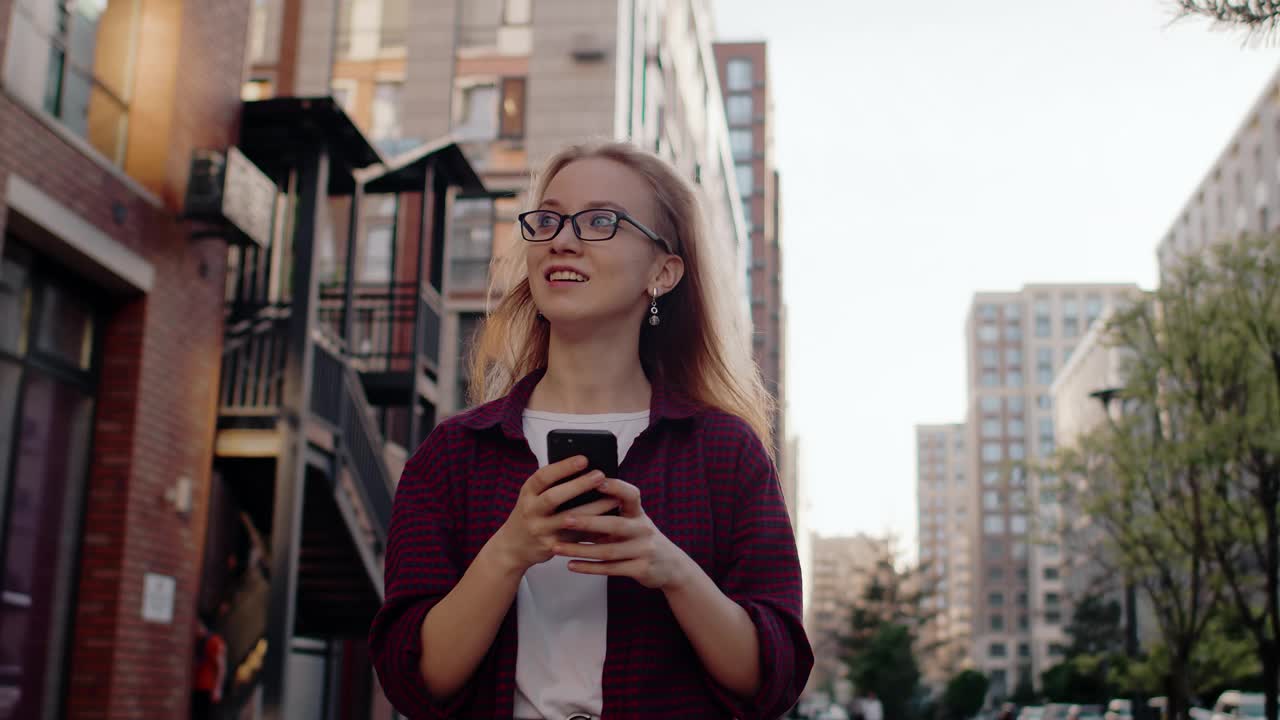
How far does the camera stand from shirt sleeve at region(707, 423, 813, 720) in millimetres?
2123

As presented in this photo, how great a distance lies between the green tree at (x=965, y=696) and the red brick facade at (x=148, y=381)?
95.8 metres

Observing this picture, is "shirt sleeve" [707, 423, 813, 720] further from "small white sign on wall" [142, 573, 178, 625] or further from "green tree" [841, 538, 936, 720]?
"green tree" [841, 538, 936, 720]

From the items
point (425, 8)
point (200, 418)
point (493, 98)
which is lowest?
point (200, 418)

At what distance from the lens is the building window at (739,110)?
9910 centimetres

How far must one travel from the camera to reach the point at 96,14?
11.5m

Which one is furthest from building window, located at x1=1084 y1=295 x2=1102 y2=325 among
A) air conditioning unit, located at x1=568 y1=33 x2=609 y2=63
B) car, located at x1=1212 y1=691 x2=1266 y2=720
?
air conditioning unit, located at x1=568 y1=33 x2=609 y2=63

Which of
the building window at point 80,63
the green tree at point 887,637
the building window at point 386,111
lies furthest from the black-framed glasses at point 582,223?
the green tree at point 887,637

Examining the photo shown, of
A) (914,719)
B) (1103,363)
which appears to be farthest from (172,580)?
(1103,363)

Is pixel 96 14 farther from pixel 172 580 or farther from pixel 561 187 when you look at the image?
pixel 561 187

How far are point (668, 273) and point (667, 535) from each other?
60 cm

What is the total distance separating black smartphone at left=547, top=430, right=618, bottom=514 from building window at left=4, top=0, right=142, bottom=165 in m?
9.02

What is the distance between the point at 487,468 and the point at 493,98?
29.6 meters

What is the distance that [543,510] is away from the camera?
1928mm

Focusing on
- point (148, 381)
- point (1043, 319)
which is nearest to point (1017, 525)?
point (1043, 319)
